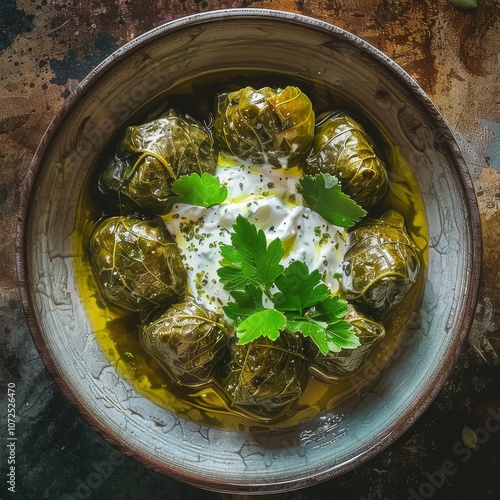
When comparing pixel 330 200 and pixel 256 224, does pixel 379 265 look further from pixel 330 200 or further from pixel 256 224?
pixel 256 224

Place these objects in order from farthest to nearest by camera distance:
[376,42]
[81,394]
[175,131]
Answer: [376,42] < [175,131] < [81,394]

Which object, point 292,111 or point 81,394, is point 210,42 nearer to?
point 292,111

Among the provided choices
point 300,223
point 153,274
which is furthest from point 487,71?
point 153,274

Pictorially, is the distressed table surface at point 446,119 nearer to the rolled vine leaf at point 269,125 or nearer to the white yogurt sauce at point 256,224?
the rolled vine leaf at point 269,125

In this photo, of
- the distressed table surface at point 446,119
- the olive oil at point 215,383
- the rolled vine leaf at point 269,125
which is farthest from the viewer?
the distressed table surface at point 446,119

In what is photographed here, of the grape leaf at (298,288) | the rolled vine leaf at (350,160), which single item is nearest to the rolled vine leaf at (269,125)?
the rolled vine leaf at (350,160)

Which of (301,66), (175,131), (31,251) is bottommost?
(31,251)
